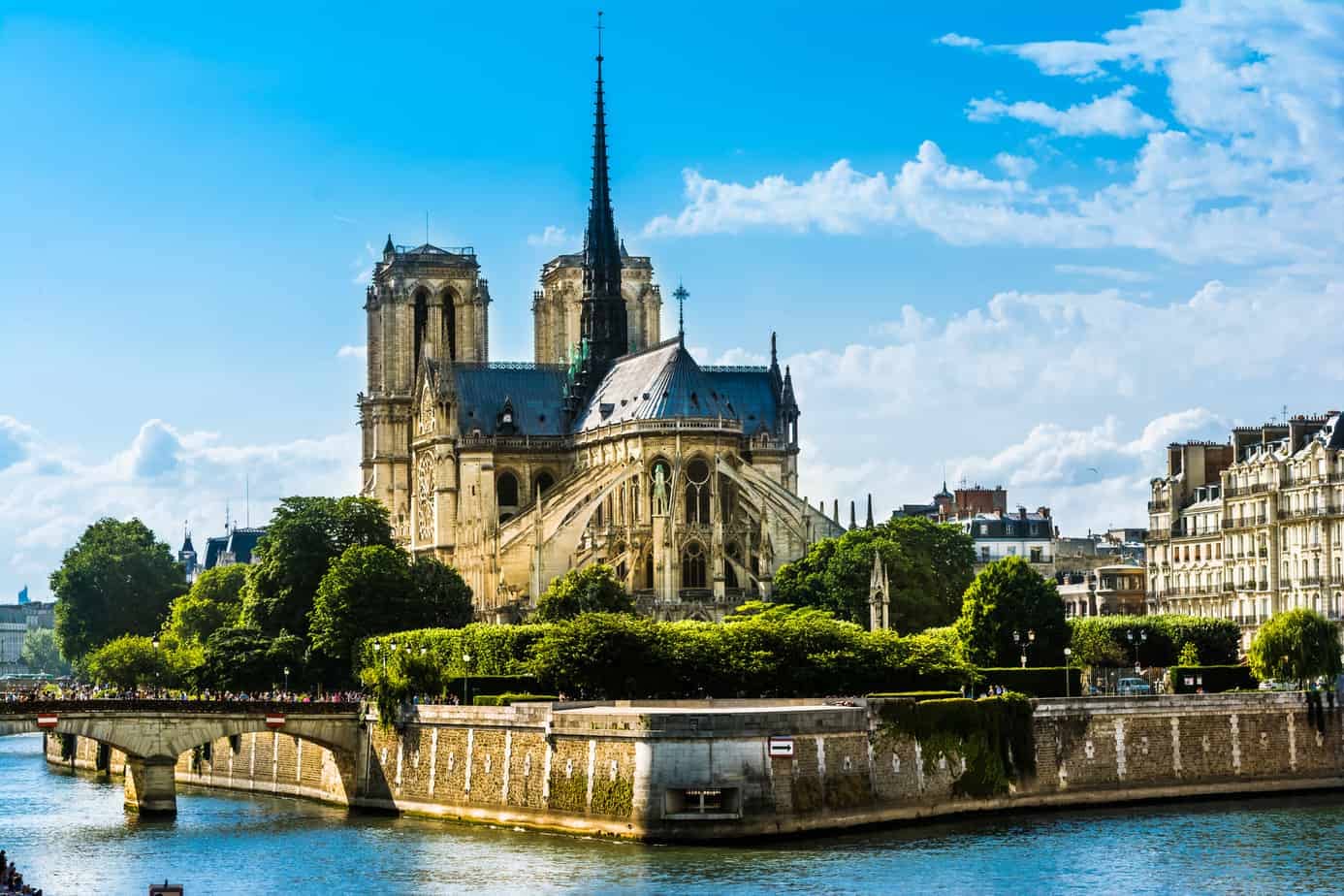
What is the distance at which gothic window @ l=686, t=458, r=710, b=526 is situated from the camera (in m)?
128

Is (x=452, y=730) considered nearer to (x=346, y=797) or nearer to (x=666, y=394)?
(x=346, y=797)

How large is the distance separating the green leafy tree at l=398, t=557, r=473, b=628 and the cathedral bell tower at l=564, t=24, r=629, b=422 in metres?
25.9

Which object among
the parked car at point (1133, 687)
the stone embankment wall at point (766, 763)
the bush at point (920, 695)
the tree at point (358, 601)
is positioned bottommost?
the stone embankment wall at point (766, 763)

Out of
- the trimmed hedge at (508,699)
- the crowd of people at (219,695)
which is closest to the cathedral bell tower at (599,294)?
the crowd of people at (219,695)

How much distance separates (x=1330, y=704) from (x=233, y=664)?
1877 inches

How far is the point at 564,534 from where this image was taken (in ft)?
417

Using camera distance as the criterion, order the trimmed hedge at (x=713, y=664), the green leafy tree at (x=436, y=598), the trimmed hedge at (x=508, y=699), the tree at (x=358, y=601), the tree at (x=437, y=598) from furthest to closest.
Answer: the tree at (x=437, y=598) < the green leafy tree at (x=436, y=598) < the tree at (x=358, y=601) < the trimmed hedge at (x=713, y=664) < the trimmed hedge at (x=508, y=699)

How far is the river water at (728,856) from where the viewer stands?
63.1 metres

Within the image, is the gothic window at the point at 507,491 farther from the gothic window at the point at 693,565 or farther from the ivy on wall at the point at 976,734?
the ivy on wall at the point at 976,734

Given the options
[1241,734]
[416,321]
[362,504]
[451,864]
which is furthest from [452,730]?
[416,321]

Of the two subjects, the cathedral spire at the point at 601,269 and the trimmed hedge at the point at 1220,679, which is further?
the cathedral spire at the point at 601,269

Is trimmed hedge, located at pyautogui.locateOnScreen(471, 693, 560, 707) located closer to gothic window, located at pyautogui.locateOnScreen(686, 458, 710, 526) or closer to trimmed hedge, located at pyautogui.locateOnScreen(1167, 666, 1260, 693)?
trimmed hedge, located at pyautogui.locateOnScreen(1167, 666, 1260, 693)

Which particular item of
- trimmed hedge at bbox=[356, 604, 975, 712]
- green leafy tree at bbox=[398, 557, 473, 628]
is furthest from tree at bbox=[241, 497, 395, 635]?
trimmed hedge at bbox=[356, 604, 975, 712]

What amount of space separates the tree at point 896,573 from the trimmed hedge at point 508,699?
27.3 meters
